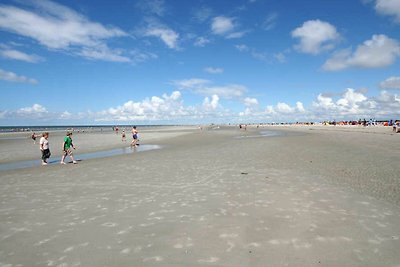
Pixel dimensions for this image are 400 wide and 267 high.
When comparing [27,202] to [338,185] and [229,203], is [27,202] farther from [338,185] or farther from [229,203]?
[338,185]

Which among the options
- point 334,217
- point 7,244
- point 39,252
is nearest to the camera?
point 39,252

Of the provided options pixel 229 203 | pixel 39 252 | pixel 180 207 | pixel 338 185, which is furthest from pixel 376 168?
pixel 39 252

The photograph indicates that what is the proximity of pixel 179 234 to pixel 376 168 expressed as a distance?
12.2m

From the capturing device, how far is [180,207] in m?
9.11

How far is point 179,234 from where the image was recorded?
22.6 feet

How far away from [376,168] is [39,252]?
1505 cm

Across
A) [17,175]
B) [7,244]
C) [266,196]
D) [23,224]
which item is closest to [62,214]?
[23,224]

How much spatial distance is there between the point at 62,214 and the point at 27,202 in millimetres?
2489

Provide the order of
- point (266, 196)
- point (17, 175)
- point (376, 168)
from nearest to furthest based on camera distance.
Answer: point (266, 196) < point (376, 168) < point (17, 175)

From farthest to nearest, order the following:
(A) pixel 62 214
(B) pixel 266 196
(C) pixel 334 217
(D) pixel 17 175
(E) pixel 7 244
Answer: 1. (D) pixel 17 175
2. (B) pixel 266 196
3. (A) pixel 62 214
4. (C) pixel 334 217
5. (E) pixel 7 244

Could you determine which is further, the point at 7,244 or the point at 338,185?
the point at 338,185

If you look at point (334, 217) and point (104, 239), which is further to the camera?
point (334, 217)

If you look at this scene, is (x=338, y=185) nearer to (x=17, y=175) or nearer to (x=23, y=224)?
(x=23, y=224)

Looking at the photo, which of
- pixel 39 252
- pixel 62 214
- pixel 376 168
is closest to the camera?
pixel 39 252
